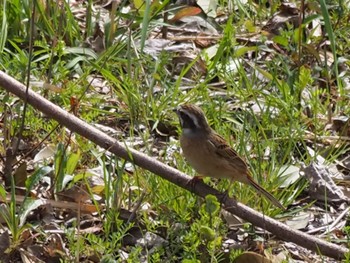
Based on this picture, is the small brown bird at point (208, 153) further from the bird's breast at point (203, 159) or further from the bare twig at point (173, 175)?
the bare twig at point (173, 175)

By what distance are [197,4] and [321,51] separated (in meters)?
1.12

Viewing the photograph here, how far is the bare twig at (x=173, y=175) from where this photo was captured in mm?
5262

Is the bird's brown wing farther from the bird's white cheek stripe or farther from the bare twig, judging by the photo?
the bare twig

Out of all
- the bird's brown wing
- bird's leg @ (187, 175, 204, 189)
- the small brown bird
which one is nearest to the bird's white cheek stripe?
the small brown bird

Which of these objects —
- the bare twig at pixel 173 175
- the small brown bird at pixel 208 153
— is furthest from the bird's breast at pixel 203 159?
the bare twig at pixel 173 175

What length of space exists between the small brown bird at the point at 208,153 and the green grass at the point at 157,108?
175 mm

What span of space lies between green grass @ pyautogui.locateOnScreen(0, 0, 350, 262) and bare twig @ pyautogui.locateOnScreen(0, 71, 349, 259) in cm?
12

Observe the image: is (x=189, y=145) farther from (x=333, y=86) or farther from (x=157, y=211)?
(x=333, y=86)

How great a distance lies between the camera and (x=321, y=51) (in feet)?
26.6

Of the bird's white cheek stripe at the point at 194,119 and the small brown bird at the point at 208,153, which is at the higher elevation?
the bird's white cheek stripe at the point at 194,119

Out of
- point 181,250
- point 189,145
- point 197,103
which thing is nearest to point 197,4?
point 197,103

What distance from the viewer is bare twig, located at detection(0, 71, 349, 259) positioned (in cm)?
526

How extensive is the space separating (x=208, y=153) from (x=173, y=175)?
391mm

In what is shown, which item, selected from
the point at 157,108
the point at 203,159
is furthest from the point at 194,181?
the point at 157,108
